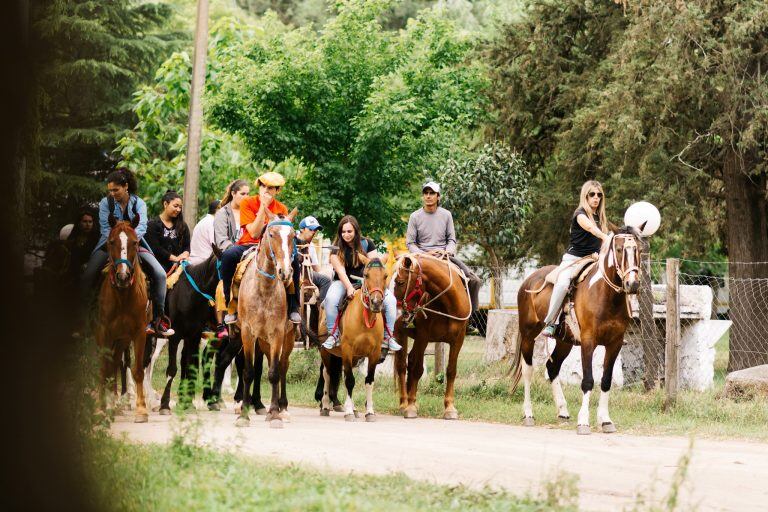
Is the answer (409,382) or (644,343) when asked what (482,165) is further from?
(409,382)

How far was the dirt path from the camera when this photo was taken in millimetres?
9109

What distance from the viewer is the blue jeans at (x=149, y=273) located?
42.3 ft

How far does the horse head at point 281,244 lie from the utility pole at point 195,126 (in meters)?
8.34

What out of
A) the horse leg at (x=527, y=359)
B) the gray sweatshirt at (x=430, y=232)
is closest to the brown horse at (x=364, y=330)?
the gray sweatshirt at (x=430, y=232)

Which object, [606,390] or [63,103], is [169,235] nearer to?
[606,390]

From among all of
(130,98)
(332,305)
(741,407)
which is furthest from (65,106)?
(130,98)

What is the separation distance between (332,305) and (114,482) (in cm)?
722

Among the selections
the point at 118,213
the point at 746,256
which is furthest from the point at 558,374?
the point at 746,256

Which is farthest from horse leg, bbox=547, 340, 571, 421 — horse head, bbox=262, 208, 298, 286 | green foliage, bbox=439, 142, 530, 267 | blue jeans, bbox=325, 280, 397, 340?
green foliage, bbox=439, 142, 530, 267

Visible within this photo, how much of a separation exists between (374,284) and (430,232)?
230cm

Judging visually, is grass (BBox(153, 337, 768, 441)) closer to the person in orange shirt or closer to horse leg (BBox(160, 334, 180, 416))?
horse leg (BBox(160, 334, 180, 416))

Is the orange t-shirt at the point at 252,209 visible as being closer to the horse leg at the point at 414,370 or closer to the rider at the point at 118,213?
the rider at the point at 118,213

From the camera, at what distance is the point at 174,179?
26.1m

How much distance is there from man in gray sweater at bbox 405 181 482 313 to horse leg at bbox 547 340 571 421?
1436 millimetres
